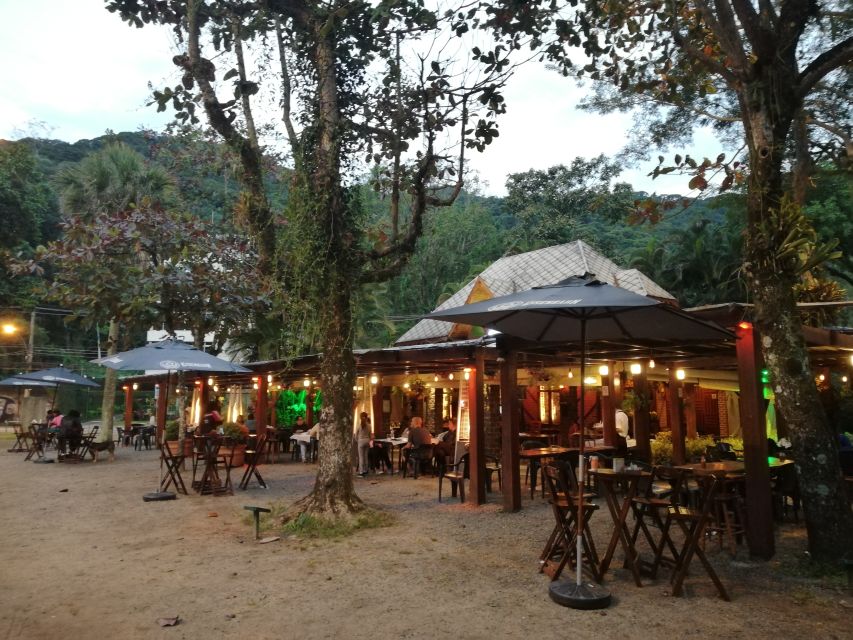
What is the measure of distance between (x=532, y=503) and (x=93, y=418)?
4013 cm

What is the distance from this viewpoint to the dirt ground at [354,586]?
411cm

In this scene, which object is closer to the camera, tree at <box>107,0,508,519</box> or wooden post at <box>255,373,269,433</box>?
tree at <box>107,0,508,519</box>

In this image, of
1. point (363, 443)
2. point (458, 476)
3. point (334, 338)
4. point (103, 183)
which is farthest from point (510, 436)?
point (103, 183)

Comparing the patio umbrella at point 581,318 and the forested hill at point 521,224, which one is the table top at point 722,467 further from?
the forested hill at point 521,224

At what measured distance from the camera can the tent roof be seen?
18.5 m

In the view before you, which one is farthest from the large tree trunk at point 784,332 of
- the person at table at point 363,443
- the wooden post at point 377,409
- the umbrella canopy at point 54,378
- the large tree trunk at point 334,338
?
the umbrella canopy at point 54,378

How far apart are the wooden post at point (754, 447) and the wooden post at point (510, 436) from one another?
3085 millimetres

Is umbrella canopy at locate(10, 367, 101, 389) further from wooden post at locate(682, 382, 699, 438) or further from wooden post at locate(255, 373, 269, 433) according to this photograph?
wooden post at locate(682, 382, 699, 438)

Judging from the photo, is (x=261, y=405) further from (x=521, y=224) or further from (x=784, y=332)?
(x=521, y=224)

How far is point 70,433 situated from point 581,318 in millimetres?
14435

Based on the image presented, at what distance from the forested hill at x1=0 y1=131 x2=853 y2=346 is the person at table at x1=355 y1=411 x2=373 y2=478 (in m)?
2.66

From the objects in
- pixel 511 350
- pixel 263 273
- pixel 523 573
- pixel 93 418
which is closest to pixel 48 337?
pixel 93 418

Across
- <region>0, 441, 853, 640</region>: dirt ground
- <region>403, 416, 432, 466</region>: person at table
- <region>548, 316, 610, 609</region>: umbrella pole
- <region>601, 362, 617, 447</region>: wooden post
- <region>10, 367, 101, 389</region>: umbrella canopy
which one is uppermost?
<region>10, 367, 101, 389</region>: umbrella canopy

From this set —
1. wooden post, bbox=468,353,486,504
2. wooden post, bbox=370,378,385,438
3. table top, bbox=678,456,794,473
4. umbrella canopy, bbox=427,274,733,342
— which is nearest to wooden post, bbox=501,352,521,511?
wooden post, bbox=468,353,486,504
